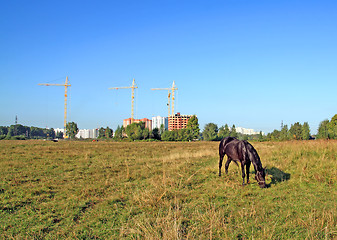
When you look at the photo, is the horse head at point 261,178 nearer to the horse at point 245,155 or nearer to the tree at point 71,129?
the horse at point 245,155

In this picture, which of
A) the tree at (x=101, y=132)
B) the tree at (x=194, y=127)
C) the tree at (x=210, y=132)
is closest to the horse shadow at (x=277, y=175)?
the tree at (x=210, y=132)

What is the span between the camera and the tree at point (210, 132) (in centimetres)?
9570

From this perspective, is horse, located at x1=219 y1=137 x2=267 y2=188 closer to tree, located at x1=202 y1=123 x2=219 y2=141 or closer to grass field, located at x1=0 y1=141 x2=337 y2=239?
grass field, located at x1=0 y1=141 x2=337 y2=239

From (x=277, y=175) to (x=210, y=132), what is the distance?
3396 inches

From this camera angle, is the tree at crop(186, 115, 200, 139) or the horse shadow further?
the tree at crop(186, 115, 200, 139)

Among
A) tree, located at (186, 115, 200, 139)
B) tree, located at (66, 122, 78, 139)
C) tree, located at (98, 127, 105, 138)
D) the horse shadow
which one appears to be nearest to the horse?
the horse shadow

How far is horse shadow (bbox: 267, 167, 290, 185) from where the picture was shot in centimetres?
1007

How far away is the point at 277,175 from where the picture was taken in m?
10.9

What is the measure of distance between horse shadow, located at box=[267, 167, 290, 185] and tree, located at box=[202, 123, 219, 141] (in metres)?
83.7

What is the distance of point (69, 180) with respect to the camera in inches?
442

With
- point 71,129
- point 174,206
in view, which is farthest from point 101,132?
point 174,206

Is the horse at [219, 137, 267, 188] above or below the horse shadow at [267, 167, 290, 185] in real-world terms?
above

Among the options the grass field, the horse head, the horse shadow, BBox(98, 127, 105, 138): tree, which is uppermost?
BBox(98, 127, 105, 138): tree

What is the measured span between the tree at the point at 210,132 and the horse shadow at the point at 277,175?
83.7 m
